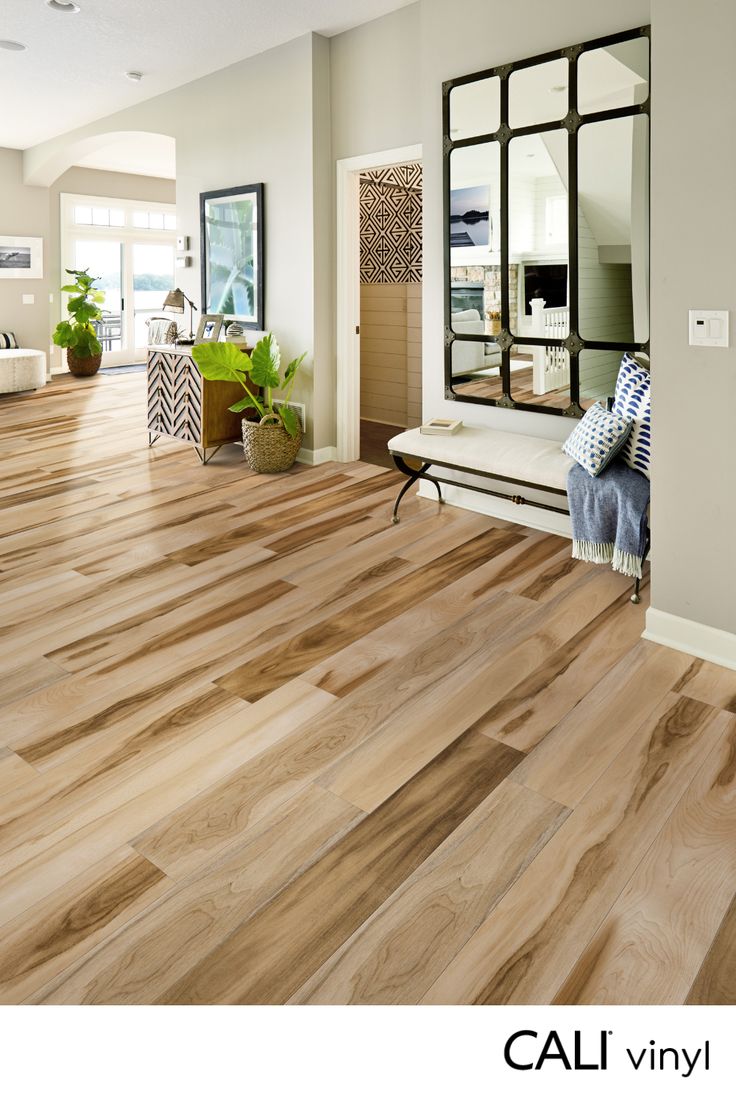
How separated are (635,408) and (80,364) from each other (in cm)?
852

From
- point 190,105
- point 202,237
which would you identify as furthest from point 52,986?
point 190,105

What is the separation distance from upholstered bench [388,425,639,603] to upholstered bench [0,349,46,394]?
20.2 ft

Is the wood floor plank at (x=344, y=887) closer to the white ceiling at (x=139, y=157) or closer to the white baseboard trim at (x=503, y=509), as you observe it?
the white baseboard trim at (x=503, y=509)

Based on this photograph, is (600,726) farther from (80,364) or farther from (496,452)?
(80,364)

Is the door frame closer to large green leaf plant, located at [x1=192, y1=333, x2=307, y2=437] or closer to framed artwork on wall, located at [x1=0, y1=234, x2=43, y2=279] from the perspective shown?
large green leaf plant, located at [x1=192, y1=333, x2=307, y2=437]

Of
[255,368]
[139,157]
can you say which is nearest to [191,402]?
[255,368]

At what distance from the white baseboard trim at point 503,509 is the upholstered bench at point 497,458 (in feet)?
0.27

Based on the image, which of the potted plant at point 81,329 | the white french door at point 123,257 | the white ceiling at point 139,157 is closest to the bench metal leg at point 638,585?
the white ceiling at point 139,157

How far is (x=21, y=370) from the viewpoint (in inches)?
344

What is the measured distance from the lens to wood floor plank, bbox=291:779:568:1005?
1.43 metres

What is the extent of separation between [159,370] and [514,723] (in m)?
4.49

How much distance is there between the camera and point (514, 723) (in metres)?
2.33
